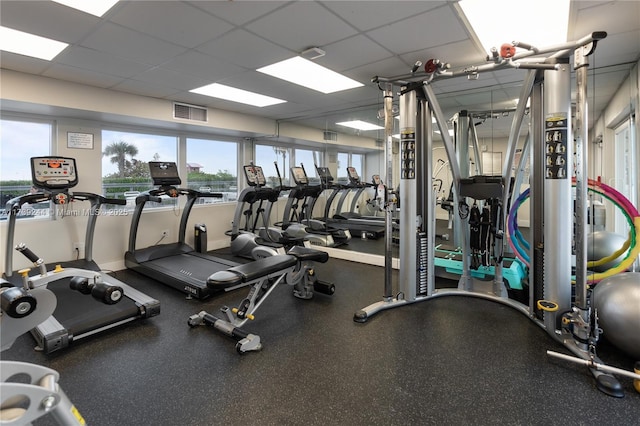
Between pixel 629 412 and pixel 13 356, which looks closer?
pixel 629 412

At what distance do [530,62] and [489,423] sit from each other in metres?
2.57

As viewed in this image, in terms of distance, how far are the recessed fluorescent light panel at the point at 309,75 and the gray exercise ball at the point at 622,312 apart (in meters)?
3.20

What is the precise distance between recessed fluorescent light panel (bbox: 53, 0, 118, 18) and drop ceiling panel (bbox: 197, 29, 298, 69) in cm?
78

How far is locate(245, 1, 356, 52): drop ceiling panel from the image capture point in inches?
92.4

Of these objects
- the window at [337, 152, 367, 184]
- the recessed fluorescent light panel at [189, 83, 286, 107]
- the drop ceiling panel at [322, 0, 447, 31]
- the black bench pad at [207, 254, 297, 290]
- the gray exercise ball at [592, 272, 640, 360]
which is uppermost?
the recessed fluorescent light panel at [189, 83, 286, 107]

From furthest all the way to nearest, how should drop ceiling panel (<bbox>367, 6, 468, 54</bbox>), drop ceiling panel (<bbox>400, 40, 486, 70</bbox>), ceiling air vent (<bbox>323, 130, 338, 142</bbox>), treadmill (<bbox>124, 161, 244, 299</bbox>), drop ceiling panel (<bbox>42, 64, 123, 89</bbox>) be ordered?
ceiling air vent (<bbox>323, 130, 338, 142</bbox>) < treadmill (<bbox>124, 161, 244, 299</bbox>) < drop ceiling panel (<bbox>42, 64, 123, 89</bbox>) < drop ceiling panel (<bbox>400, 40, 486, 70</bbox>) < drop ceiling panel (<bbox>367, 6, 468, 54</bbox>)

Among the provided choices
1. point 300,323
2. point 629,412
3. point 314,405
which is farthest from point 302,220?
point 629,412

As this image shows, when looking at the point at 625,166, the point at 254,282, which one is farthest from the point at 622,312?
the point at 254,282

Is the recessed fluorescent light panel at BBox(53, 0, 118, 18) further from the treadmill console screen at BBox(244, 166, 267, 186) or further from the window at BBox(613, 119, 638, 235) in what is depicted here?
the window at BBox(613, 119, 638, 235)

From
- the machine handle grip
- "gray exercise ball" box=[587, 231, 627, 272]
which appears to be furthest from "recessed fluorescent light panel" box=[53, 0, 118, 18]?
"gray exercise ball" box=[587, 231, 627, 272]

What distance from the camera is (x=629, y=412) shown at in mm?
1831

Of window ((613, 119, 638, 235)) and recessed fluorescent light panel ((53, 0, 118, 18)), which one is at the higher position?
recessed fluorescent light panel ((53, 0, 118, 18))

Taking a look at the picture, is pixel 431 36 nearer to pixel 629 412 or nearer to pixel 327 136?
pixel 629 412

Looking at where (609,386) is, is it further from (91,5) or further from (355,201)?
(355,201)
